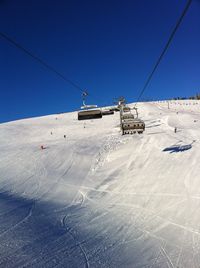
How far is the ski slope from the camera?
25.0ft

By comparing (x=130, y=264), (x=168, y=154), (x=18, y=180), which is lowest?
(x=130, y=264)

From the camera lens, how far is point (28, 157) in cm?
2231

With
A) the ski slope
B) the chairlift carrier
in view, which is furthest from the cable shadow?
the chairlift carrier

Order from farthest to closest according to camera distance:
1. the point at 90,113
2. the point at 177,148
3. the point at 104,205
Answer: the point at 177,148, the point at 90,113, the point at 104,205

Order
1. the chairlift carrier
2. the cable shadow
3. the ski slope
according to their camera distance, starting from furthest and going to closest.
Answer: the cable shadow < the chairlift carrier < the ski slope

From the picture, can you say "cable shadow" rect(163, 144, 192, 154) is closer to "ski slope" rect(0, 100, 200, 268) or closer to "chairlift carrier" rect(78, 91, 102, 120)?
"ski slope" rect(0, 100, 200, 268)

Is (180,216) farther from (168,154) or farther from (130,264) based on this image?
(168,154)

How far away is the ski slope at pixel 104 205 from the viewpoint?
761 centimetres

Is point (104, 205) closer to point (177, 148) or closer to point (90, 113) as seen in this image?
point (90, 113)

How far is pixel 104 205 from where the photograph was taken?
12062 mm

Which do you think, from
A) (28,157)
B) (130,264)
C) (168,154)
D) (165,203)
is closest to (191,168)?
(168,154)

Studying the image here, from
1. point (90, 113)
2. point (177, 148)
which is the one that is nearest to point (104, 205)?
point (90, 113)

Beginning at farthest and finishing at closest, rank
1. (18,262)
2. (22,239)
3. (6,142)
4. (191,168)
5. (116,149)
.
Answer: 1. (6,142)
2. (116,149)
3. (191,168)
4. (22,239)
5. (18,262)

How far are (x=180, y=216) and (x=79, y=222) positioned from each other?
155 inches
